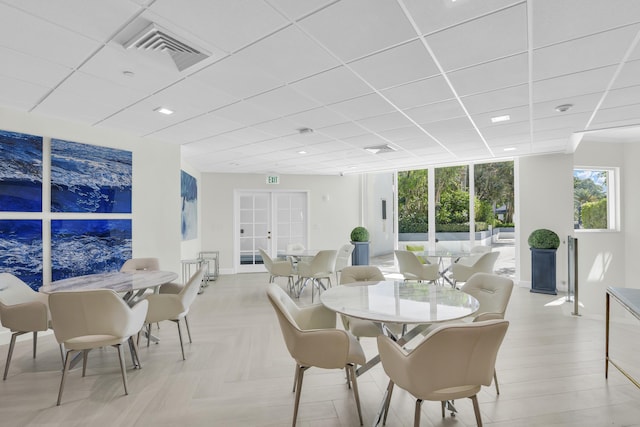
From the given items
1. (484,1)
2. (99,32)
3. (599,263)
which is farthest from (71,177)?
(599,263)

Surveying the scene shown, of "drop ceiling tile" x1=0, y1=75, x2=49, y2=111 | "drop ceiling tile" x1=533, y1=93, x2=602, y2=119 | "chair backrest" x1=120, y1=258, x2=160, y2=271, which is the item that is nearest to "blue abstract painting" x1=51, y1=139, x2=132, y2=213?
"drop ceiling tile" x1=0, y1=75, x2=49, y2=111

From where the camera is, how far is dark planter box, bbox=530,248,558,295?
20.5ft

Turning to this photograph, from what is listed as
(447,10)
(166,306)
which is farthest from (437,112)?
(166,306)

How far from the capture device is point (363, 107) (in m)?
3.76

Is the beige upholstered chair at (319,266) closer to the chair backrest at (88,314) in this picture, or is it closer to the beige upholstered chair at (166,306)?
the beige upholstered chair at (166,306)

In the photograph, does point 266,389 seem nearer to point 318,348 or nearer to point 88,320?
point 318,348

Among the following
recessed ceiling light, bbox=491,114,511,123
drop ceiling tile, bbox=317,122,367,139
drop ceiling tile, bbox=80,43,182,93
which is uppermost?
drop ceiling tile, bbox=80,43,182,93

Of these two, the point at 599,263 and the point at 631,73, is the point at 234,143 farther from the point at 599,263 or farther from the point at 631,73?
the point at 599,263

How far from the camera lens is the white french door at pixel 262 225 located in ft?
29.5

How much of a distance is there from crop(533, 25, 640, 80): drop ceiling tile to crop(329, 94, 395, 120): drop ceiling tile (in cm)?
140

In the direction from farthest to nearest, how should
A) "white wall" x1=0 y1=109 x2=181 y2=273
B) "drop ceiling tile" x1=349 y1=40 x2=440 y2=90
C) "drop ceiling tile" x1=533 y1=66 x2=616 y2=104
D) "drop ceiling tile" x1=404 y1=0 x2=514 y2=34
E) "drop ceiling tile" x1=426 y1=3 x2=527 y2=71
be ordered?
"white wall" x1=0 y1=109 x2=181 y2=273
"drop ceiling tile" x1=533 y1=66 x2=616 y2=104
"drop ceiling tile" x1=349 y1=40 x2=440 y2=90
"drop ceiling tile" x1=426 y1=3 x2=527 y2=71
"drop ceiling tile" x1=404 y1=0 x2=514 y2=34

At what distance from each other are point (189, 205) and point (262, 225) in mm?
2210

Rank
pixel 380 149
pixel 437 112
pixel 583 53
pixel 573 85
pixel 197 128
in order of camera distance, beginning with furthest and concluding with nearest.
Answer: pixel 380 149, pixel 197 128, pixel 437 112, pixel 573 85, pixel 583 53

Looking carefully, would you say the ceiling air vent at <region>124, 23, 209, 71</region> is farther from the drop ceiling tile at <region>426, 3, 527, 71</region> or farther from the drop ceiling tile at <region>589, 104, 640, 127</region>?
the drop ceiling tile at <region>589, 104, 640, 127</region>
